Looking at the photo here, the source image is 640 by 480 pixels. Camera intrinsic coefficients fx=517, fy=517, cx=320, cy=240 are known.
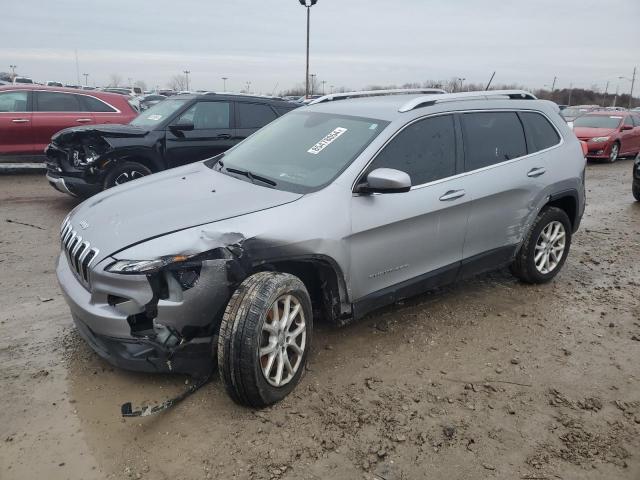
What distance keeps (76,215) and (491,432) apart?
2941 millimetres

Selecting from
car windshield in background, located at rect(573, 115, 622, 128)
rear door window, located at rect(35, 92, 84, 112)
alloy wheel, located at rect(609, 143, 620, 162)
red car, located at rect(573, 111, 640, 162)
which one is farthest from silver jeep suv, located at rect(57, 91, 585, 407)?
car windshield in background, located at rect(573, 115, 622, 128)

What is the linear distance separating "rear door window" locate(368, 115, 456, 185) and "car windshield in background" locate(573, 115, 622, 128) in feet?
46.2

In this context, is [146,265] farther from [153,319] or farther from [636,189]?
[636,189]

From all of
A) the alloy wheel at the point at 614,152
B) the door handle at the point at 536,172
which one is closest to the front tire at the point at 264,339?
the door handle at the point at 536,172

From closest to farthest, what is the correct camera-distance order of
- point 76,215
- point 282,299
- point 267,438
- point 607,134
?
point 267,438
point 282,299
point 76,215
point 607,134

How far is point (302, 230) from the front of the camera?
3.03m

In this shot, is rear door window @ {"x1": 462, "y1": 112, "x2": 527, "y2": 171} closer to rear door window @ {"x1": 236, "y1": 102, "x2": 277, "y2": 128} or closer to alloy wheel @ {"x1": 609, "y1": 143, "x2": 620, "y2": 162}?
rear door window @ {"x1": 236, "y1": 102, "x2": 277, "y2": 128}

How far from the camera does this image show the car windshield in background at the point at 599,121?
51.0ft

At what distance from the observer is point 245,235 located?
2.86 m

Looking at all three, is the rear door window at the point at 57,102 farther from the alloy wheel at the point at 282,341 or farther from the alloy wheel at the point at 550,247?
the alloy wheel at the point at 550,247

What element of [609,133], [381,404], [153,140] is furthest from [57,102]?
[609,133]

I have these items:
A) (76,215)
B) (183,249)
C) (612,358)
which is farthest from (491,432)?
(76,215)

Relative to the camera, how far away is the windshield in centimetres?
758

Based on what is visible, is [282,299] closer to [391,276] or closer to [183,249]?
[183,249]
